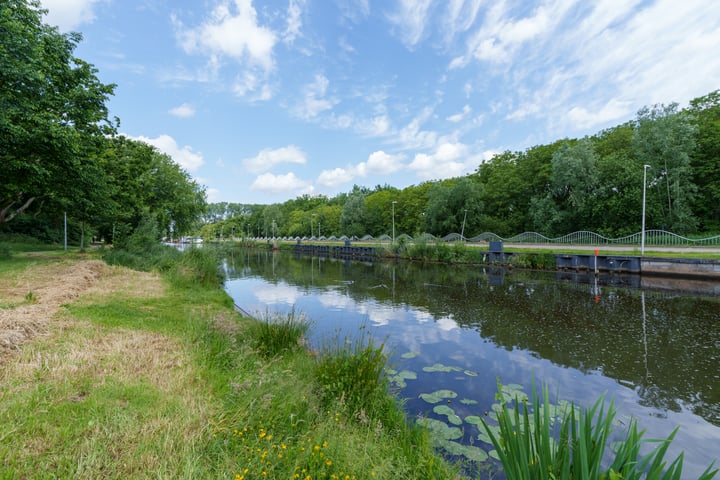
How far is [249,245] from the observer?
2891 inches

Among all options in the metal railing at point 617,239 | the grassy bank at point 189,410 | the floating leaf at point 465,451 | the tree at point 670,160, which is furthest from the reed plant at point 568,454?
the tree at point 670,160

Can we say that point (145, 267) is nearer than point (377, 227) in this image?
Yes

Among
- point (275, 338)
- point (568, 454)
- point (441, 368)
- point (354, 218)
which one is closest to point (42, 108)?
point (275, 338)

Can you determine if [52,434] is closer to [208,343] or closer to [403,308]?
[208,343]

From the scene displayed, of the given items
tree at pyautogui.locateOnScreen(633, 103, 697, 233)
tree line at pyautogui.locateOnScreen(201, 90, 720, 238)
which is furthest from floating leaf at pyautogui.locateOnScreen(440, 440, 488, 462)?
tree at pyautogui.locateOnScreen(633, 103, 697, 233)

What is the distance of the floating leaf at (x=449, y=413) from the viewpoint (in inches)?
180

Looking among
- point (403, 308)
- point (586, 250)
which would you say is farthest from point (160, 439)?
point (586, 250)

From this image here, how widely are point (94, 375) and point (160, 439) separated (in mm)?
1646

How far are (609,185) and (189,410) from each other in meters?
36.0

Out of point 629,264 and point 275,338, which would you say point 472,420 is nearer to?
point 275,338

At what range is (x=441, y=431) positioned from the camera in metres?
4.27

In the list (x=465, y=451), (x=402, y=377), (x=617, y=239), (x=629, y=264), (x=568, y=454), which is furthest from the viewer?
(x=617, y=239)

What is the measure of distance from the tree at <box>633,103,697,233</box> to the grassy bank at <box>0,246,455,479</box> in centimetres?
3323

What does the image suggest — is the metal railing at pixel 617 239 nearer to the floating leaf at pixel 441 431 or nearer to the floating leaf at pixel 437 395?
the floating leaf at pixel 437 395
